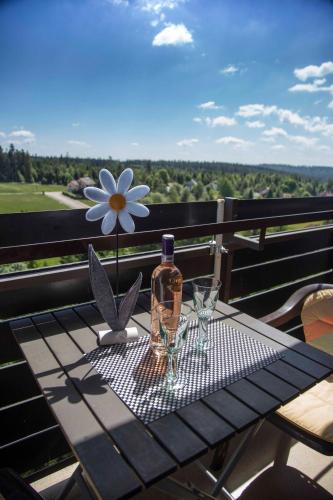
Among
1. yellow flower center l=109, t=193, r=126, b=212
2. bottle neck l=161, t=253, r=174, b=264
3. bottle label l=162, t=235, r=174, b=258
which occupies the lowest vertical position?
bottle neck l=161, t=253, r=174, b=264

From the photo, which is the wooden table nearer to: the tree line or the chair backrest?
the chair backrest

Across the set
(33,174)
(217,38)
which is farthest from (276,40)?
(33,174)

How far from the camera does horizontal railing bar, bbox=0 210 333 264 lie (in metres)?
1.18

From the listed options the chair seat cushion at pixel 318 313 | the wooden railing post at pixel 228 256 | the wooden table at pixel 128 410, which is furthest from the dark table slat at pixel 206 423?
the wooden railing post at pixel 228 256

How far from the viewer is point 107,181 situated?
109 centimetres

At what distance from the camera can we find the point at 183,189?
23.3ft

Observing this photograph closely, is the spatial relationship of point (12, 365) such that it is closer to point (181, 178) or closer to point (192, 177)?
point (181, 178)

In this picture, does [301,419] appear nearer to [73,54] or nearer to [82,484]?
[82,484]

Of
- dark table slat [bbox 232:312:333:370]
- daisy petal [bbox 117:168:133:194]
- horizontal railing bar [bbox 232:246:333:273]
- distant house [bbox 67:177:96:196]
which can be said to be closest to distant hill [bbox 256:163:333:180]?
horizontal railing bar [bbox 232:246:333:273]

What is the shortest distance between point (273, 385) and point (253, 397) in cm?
9

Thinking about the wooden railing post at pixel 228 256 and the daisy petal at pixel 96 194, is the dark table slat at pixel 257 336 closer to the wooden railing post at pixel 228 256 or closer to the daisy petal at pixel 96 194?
the daisy petal at pixel 96 194

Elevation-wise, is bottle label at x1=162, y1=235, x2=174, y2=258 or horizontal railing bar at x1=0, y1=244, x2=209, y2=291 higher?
bottle label at x1=162, y1=235, x2=174, y2=258

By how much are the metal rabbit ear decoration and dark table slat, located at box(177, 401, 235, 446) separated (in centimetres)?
36

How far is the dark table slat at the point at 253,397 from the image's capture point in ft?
2.68
